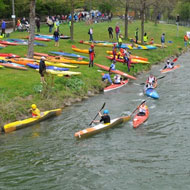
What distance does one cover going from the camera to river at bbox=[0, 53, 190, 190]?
37.9 ft

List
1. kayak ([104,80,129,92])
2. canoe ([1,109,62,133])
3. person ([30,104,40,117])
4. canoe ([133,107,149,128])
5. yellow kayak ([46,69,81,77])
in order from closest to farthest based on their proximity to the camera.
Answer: canoe ([1,109,62,133]), canoe ([133,107,149,128]), person ([30,104,40,117]), yellow kayak ([46,69,81,77]), kayak ([104,80,129,92])

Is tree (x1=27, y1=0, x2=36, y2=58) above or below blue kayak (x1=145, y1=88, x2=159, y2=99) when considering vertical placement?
above

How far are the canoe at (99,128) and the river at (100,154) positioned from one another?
24 centimetres

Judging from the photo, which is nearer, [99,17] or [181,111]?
[181,111]

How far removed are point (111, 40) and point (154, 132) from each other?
23542 millimetres

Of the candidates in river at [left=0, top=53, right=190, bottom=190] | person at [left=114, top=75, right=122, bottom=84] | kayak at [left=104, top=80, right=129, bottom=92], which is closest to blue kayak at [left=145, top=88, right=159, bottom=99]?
river at [left=0, top=53, right=190, bottom=190]

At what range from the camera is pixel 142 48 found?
3534 cm

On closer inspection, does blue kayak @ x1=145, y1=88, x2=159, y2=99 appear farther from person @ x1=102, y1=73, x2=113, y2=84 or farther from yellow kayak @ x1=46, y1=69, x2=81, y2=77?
yellow kayak @ x1=46, y1=69, x2=81, y2=77

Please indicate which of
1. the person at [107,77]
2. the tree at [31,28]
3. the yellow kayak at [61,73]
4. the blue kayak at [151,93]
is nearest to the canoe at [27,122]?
the yellow kayak at [61,73]

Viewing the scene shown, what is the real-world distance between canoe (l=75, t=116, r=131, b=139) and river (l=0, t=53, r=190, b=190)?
9.3 inches

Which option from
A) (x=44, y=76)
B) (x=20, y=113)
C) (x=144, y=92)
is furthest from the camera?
(x=144, y=92)

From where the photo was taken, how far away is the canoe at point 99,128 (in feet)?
49.3

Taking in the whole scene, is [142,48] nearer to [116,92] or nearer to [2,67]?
[116,92]

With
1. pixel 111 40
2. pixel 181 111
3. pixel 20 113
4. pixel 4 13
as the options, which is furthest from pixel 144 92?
pixel 4 13
